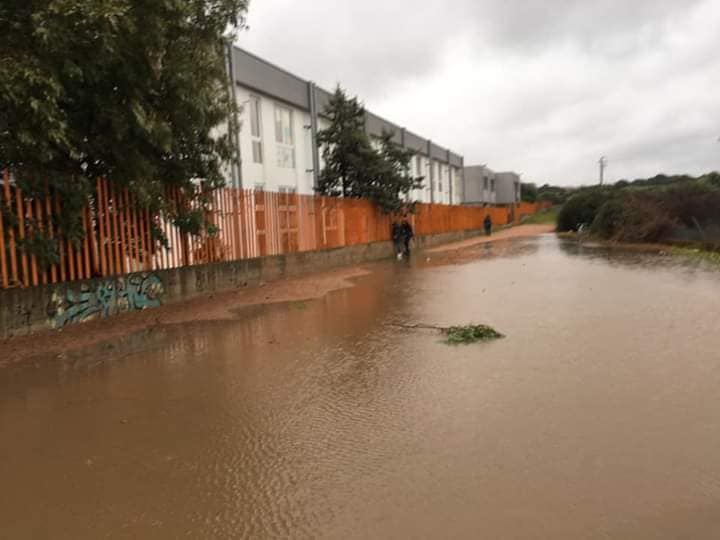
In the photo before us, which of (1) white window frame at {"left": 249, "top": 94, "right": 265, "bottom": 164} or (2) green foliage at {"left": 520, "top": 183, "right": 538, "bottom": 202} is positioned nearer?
(1) white window frame at {"left": 249, "top": 94, "right": 265, "bottom": 164}

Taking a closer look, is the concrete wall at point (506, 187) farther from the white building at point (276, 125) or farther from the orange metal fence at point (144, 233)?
the orange metal fence at point (144, 233)

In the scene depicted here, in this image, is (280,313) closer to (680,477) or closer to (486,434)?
(486,434)

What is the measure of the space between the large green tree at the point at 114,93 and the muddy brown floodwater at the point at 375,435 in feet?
10.5

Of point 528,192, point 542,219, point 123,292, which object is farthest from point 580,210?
point 528,192

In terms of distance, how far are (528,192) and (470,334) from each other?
9405cm

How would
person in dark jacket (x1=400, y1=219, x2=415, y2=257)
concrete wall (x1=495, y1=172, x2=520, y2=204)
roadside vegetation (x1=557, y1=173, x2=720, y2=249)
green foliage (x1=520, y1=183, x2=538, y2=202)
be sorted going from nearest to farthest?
roadside vegetation (x1=557, y1=173, x2=720, y2=249) → person in dark jacket (x1=400, y1=219, x2=415, y2=257) → concrete wall (x1=495, y1=172, x2=520, y2=204) → green foliage (x1=520, y1=183, x2=538, y2=202)

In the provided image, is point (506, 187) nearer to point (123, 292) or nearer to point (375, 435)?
point (123, 292)

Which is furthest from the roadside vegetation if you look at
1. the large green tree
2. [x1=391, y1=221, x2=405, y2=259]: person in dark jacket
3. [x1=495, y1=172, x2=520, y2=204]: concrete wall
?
[x1=495, y1=172, x2=520, y2=204]: concrete wall

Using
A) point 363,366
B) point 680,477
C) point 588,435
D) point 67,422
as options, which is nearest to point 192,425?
point 67,422

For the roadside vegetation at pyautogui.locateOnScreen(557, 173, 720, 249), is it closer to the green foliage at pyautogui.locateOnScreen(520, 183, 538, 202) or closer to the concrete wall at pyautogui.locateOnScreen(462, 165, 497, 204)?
the concrete wall at pyautogui.locateOnScreen(462, 165, 497, 204)

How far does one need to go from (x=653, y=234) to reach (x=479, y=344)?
21.5 m

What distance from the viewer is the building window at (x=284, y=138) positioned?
74.9 ft

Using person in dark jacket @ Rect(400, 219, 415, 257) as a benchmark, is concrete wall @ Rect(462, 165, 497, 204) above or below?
above

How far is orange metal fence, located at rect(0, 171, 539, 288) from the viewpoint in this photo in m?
8.27
